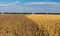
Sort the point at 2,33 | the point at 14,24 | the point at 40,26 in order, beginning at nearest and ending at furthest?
the point at 2,33 < the point at 14,24 < the point at 40,26

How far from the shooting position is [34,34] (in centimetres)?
880

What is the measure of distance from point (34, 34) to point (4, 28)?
1236mm

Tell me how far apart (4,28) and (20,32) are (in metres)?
0.68

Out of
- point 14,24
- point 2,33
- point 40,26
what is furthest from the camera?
point 40,26

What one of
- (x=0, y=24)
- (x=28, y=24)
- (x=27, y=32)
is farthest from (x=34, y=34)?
(x=0, y=24)

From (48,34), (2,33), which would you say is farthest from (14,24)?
(48,34)

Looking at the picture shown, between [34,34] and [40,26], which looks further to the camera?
[40,26]

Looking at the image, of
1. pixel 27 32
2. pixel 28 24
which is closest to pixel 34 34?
pixel 27 32

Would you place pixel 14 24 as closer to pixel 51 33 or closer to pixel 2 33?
pixel 2 33

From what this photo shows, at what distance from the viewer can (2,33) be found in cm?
862

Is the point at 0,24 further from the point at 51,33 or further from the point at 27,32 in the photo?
the point at 51,33

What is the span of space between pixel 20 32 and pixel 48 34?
4.20 feet

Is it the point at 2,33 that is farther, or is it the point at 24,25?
the point at 24,25

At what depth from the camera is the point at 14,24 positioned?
30.4 ft
